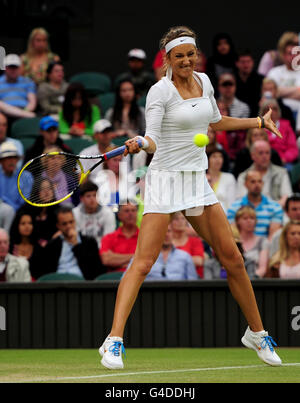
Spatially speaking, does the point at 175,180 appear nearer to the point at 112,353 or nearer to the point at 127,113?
the point at 112,353

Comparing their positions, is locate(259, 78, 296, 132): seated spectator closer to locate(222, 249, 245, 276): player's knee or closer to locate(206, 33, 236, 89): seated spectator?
locate(206, 33, 236, 89): seated spectator

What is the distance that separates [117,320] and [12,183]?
15.8 ft

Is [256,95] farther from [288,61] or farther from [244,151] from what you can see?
[244,151]

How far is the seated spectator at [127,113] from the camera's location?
11.5 m

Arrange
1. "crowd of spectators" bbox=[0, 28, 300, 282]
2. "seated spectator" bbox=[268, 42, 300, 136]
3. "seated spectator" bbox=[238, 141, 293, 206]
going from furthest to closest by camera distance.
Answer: "seated spectator" bbox=[268, 42, 300, 136] < "seated spectator" bbox=[238, 141, 293, 206] < "crowd of spectators" bbox=[0, 28, 300, 282]

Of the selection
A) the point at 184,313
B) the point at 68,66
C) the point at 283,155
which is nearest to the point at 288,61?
the point at 283,155

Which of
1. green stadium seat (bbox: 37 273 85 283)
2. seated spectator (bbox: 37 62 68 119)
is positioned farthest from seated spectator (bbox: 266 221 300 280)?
seated spectator (bbox: 37 62 68 119)

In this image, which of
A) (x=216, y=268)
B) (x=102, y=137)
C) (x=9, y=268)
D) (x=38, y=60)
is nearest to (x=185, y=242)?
(x=216, y=268)

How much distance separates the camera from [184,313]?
8.77 m

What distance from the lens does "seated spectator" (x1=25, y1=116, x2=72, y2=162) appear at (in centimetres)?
1081

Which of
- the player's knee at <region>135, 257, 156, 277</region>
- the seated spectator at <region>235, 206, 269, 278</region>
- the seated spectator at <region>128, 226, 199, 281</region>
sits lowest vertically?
the seated spectator at <region>128, 226, 199, 281</region>

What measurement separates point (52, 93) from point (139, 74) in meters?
1.05

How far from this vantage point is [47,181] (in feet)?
29.9

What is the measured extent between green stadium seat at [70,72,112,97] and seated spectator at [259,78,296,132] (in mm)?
2092
